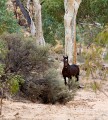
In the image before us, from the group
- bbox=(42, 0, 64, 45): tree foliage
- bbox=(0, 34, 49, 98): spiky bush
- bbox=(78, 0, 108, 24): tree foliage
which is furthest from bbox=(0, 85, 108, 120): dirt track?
bbox=(42, 0, 64, 45): tree foliage

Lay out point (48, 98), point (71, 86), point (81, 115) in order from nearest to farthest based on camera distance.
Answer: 1. point (81, 115)
2. point (48, 98)
3. point (71, 86)

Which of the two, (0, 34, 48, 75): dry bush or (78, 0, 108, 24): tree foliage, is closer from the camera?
(0, 34, 48, 75): dry bush

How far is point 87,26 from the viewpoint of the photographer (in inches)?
1489

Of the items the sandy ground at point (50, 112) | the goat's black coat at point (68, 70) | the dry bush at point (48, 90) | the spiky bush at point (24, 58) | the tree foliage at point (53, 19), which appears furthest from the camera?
the tree foliage at point (53, 19)

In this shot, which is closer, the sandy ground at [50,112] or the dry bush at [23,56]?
the sandy ground at [50,112]

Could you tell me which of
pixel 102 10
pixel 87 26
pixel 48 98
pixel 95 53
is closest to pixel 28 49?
pixel 48 98

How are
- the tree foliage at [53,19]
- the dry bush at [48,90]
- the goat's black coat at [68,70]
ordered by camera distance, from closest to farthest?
1. the dry bush at [48,90]
2. the goat's black coat at [68,70]
3. the tree foliage at [53,19]

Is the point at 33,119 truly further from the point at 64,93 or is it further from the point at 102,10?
the point at 102,10

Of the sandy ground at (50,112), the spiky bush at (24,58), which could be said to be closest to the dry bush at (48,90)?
the spiky bush at (24,58)

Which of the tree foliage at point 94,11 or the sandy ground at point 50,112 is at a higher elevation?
the tree foliage at point 94,11

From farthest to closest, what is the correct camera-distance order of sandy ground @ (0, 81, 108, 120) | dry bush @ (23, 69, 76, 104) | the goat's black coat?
the goat's black coat → dry bush @ (23, 69, 76, 104) → sandy ground @ (0, 81, 108, 120)

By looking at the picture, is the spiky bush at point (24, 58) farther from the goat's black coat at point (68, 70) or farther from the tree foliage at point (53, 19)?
the tree foliage at point (53, 19)

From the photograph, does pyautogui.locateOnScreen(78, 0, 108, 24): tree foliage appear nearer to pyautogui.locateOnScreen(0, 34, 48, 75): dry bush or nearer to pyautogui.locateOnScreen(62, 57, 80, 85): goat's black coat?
pyautogui.locateOnScreen(62, 57, 80, 85): goat's black coat

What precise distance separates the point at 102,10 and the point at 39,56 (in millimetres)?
16864
